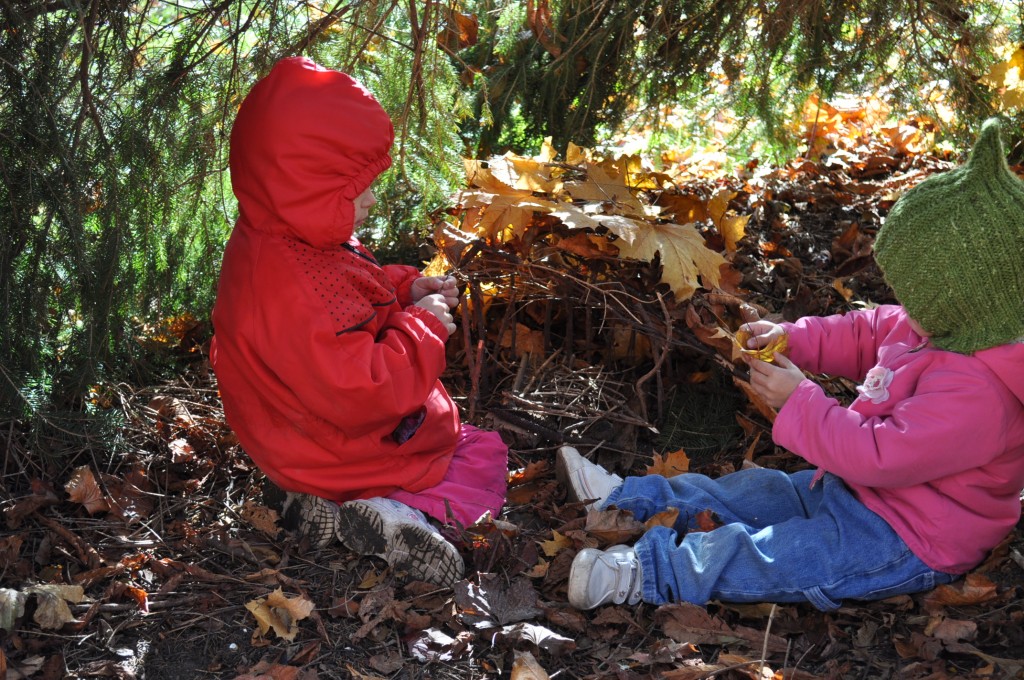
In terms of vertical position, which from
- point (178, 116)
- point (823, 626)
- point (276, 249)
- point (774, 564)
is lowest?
point (823, 626)

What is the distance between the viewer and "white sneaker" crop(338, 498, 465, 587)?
2506mm

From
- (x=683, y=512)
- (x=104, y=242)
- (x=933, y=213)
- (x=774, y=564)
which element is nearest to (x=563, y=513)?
(x=683, y=512)

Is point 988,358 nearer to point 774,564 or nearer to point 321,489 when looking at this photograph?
point 774,564

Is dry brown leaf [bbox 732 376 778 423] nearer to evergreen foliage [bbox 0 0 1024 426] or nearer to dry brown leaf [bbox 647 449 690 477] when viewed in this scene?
dry brown leaf [bbox 647 449 690 477]

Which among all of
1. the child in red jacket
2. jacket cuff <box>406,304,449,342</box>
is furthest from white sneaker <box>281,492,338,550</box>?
jacket cuff <box>406,304,449,342</box>

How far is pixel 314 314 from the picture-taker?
2389 millimetres

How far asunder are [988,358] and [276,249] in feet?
5.97

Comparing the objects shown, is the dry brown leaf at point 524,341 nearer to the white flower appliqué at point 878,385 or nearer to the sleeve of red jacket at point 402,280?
the sleeve of red jacket at point 402,280

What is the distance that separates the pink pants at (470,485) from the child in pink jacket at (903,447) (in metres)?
0.44

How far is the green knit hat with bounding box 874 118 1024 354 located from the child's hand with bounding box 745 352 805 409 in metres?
0.38

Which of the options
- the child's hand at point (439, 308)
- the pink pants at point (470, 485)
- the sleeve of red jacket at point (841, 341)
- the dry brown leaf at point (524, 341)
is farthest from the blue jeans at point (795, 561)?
the dry brown leaf at point (524, 341)

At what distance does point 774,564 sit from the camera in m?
2.44

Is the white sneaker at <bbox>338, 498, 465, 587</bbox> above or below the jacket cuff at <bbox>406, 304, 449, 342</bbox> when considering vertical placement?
below

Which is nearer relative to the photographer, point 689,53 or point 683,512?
point 683,512
